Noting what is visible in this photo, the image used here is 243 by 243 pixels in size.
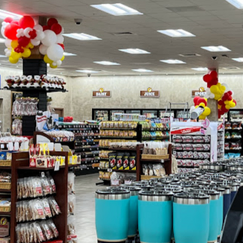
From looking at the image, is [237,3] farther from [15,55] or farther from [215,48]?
[215,48]

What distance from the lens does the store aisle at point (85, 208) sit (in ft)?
26.2

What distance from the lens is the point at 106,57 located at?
17.6m

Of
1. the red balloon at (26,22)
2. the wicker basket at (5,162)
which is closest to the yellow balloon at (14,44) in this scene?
the red balloon at (26,22)

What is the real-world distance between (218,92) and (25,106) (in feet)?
31.8

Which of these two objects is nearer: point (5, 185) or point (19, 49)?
point (5, 185)

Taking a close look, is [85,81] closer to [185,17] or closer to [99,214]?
[185,17]

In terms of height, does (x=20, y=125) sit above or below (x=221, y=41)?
below

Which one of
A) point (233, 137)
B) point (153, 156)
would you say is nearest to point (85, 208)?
point (153, 156)

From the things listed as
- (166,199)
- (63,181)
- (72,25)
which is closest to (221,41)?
(72,25)

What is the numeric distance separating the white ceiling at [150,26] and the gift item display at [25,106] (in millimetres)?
1819

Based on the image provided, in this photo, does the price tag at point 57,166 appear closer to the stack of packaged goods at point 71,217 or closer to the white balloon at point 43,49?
the stack of packaged goods at point 71,217

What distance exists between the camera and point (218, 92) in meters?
17.8

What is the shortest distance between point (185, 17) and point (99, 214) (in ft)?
27.1

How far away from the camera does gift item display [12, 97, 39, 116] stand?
9594 mm
